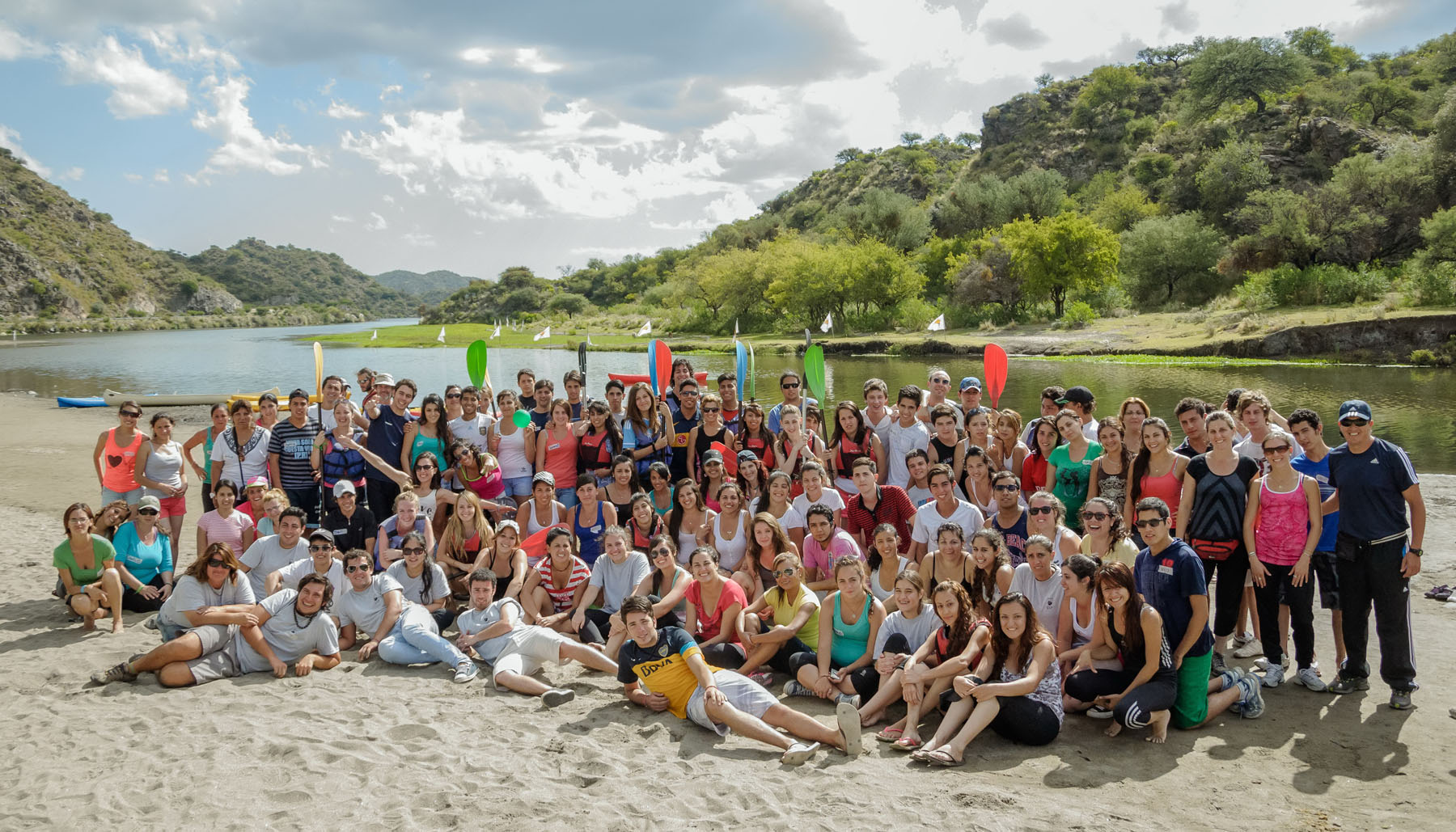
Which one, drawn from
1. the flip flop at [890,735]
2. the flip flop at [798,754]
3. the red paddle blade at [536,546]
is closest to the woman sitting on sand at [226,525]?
the red paddle blade at [536,546]

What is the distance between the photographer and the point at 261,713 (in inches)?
222

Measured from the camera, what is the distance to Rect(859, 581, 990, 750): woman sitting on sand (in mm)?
5266

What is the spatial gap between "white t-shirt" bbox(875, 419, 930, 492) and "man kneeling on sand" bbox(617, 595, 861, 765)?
3.02 metres

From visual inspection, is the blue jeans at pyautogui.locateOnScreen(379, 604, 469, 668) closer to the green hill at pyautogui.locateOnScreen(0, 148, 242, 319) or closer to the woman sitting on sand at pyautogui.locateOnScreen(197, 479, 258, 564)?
the woman sitting on sand at pyautogui.locateOnScreen(197, 479, 258, 564)

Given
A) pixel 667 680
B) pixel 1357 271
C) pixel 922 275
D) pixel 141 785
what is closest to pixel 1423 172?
pixel 1357 271

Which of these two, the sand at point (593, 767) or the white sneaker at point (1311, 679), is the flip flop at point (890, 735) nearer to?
the sand at point (593, 767)

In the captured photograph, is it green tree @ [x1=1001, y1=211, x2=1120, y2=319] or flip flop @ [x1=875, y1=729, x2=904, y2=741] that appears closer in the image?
flip flop @ [x1=875, y1=729, x2=904, y2=741]

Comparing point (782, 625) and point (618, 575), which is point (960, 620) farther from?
point (618, 575)

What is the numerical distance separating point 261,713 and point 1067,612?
5566 millimetres

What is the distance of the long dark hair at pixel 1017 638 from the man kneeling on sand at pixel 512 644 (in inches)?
114

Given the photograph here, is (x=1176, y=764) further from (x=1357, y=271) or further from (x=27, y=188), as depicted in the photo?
(x=27, y=188)

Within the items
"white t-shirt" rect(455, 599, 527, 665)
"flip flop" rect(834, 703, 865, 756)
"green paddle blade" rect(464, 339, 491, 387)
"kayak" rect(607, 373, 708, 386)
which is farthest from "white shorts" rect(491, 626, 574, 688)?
"green paddle blade" rect(464, 339, 491, 387)

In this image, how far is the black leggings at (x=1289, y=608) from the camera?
575cm

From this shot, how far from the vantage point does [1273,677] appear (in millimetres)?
5887
